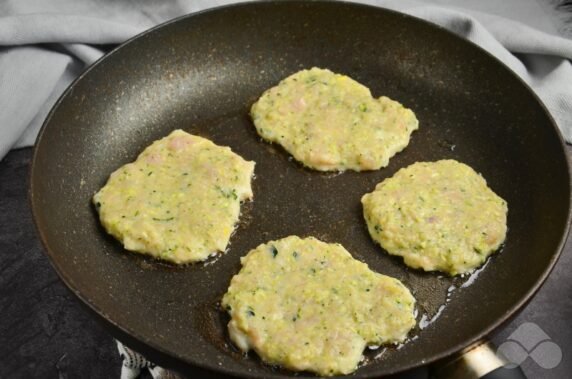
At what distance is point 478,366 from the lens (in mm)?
1863

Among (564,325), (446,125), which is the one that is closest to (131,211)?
(446,125)

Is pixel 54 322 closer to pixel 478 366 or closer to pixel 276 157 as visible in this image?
pixel 276 157

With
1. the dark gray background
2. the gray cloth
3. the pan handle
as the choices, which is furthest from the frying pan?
the gray cloth

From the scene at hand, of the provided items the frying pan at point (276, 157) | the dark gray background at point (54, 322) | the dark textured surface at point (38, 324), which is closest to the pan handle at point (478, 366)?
the frying pan at point (276, 157)

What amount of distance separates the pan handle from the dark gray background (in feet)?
1.01

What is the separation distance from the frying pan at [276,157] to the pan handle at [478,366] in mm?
38

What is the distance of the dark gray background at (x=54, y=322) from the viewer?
2283 millimetres

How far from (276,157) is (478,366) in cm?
101

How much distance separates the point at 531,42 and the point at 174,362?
1969 millimetres

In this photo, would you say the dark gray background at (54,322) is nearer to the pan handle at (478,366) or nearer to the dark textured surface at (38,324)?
the dark textured surface at (38,324)

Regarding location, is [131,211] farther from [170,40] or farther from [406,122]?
[406,122]

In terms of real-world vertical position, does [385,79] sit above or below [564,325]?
above

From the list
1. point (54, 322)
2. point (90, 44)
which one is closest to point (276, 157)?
point (54, 322)

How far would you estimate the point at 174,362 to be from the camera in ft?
6.12
